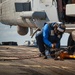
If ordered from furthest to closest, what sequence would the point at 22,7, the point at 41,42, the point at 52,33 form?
the point at 22,7 < the point at 41,42 < the point at 52,33

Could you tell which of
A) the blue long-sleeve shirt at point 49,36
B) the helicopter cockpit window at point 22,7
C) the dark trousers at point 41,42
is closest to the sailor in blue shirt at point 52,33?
the blue long-sleeve shirt at point 49,36

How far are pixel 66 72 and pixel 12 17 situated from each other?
27.9 feet

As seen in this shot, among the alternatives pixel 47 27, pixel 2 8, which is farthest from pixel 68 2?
pixel 2 8

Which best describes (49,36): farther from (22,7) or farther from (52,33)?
(22,7)

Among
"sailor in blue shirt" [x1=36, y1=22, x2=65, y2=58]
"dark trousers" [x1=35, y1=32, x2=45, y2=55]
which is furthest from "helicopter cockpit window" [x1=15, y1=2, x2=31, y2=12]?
"sailor in blue shirt" [x1=36, y1=22, x2=65, y2=58]

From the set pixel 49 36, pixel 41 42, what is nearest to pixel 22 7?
pixel 41 42

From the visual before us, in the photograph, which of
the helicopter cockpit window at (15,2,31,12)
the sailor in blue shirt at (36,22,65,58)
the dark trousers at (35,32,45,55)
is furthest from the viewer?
the helicopter cockpit window at (15,2,31,12)

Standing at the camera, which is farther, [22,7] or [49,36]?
[22,7]

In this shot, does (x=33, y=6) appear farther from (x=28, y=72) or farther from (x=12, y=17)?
(x=28, y=72)

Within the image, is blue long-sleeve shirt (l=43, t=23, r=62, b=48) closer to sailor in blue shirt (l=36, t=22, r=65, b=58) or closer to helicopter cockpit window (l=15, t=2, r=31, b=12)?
sailor in blue shirt (l=36, t=22, r=65, b=58)

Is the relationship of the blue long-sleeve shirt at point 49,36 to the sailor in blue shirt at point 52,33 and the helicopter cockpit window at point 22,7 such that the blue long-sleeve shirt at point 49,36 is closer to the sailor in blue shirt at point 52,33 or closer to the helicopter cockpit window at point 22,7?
the sailor in blue shirt at point 52,33

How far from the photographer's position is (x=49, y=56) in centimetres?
761

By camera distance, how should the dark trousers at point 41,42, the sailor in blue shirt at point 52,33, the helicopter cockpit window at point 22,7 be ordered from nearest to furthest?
the sailor in blue shirt at point 52,33 → the dark trousers at point 41,42 → the helicopter cockpit window at point 22,7

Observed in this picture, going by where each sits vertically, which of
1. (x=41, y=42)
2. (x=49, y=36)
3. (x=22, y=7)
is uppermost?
(x=22, y=7)
